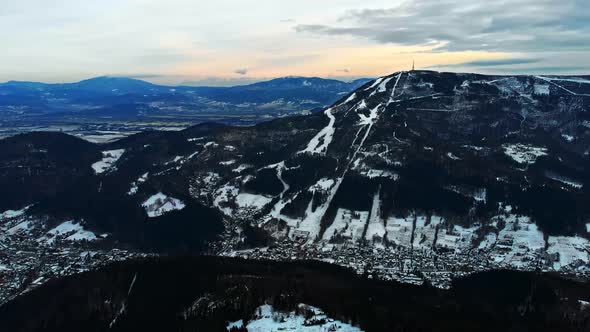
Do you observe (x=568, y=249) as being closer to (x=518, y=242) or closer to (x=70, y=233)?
(x=518, y=242)

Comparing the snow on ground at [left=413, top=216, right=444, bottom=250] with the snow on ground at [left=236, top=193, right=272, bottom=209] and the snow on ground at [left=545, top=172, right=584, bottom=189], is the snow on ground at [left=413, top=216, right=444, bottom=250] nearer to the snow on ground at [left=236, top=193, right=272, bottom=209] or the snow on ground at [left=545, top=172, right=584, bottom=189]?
the snow on ground at [left=236, top=193, right=272, bottom=209]

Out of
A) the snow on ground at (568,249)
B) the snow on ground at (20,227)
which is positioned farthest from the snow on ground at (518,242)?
the snow on ground at (20,227)

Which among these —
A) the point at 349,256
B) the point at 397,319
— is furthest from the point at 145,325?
the point at 349,256

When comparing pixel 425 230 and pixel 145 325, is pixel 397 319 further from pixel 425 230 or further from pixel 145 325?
pixel 425 230

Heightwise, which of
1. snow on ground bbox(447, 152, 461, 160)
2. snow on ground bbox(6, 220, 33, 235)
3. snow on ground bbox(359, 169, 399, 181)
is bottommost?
snow on ground bbox(6, 220, 33, 235)

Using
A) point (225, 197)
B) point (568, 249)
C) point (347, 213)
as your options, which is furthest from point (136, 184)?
point (568, 249)

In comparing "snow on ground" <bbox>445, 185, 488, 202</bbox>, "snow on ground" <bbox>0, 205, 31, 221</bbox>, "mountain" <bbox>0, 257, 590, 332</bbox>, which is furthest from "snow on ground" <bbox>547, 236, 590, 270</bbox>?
"snow on ground" <bbox>0, 205, 31, 221</bbox>
